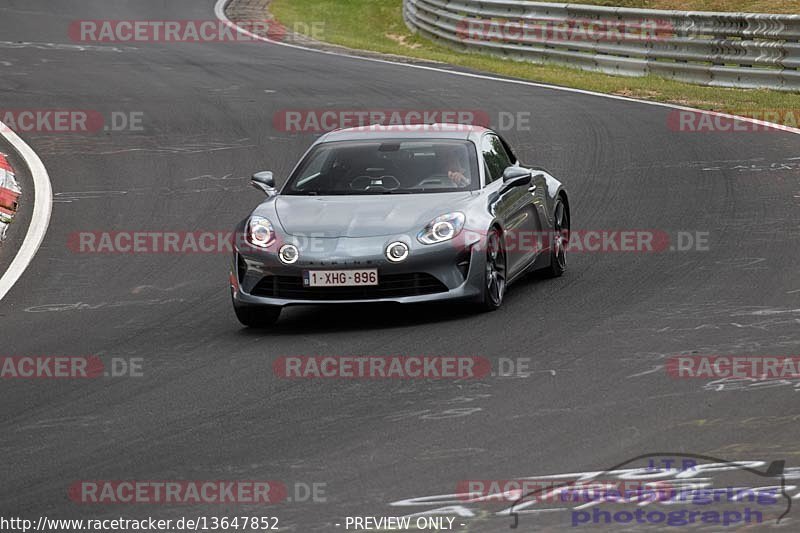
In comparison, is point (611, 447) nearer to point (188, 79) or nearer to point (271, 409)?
point (271, 409)

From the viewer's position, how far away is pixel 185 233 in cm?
1460

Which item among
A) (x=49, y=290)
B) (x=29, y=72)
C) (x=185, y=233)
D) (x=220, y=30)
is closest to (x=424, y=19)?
(x=220, y=30)

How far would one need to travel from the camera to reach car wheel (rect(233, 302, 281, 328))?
10508 mm

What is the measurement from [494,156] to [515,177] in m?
0.76

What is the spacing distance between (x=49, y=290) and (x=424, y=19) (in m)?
21.0

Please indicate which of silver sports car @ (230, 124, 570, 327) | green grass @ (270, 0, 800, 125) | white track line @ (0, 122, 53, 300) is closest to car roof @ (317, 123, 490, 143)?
silver sports car @ (230, 124, 570, 327)

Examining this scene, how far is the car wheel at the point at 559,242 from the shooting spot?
12172 mm

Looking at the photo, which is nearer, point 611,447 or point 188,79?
point 611,447

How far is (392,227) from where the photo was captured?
34.0 ft

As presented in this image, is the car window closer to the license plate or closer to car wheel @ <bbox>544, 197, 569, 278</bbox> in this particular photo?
car wheel @ <bbox>544, 197, 569, 278</bbox>

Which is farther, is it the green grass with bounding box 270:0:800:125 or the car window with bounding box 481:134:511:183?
the green grass with bounding box 270:0:800:125

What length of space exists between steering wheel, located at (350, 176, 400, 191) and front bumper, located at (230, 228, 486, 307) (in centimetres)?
99

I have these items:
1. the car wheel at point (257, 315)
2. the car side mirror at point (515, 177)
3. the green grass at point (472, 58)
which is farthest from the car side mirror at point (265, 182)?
the green grass at point (472, 58)

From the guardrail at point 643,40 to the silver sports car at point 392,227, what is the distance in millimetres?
12132
